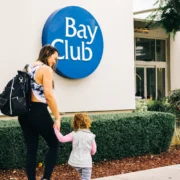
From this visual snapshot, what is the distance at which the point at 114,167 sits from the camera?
7.16m

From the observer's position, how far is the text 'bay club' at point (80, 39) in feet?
26.6

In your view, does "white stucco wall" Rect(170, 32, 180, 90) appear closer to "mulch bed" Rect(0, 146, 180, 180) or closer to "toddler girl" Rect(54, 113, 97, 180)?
"mulch bed" Rect(0, 146, 180, 180)

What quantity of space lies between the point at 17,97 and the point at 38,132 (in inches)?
20.8

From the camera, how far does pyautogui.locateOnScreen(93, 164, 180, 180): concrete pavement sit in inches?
245

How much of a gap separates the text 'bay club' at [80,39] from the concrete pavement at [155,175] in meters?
2.80

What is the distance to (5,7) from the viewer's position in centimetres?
752

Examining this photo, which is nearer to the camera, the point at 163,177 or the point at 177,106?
the point at 163,177

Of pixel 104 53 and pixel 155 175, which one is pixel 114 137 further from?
pixel 104 53

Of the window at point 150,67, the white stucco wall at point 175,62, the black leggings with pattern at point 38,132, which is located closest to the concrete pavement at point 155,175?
the black leggings with pattern at point 38,132

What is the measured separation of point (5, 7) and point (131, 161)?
3.77 metres

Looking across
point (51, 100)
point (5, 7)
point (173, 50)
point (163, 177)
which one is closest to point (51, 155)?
point (51, 100)

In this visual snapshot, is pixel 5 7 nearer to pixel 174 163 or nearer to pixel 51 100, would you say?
pixel 51 100

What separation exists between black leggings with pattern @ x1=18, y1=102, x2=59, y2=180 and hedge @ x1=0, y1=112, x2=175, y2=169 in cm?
141

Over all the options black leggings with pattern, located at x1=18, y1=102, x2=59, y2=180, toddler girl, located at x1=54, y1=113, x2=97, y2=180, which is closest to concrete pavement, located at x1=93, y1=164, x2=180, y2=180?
toddler girl, located at x1=54, y1=113, x2=97, y2=180
